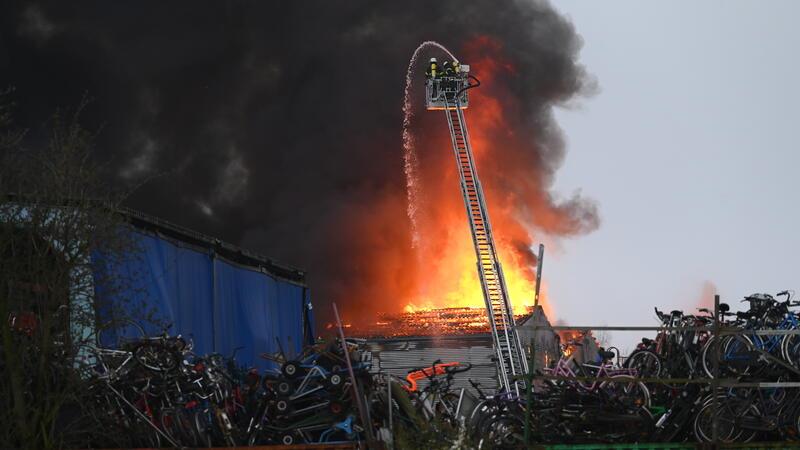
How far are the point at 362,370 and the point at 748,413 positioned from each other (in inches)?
199

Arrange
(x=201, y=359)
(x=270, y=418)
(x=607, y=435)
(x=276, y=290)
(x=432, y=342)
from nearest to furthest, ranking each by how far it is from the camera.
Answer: (x=607, y=435) → (x=270, y=418) → (x=201, y=359) → (x=276, y=290) → (x=432, y=342)

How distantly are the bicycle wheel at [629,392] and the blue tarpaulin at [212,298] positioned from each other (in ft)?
22.9

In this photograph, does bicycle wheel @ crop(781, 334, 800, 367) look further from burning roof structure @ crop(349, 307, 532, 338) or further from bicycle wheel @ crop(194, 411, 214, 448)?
burning roof structure @ crop(349, 307, 532, 338)

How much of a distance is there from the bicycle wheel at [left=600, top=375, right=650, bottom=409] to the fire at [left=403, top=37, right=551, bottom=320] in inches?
1517

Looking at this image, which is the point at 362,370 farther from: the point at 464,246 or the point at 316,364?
the point at 464,246

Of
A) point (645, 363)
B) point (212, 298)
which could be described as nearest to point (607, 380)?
point (645, 363)

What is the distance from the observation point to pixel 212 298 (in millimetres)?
28047

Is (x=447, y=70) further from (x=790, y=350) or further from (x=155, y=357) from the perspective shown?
(x=790, y=350)

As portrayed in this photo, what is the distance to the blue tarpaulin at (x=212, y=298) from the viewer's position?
24.0m

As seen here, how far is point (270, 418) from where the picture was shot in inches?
637

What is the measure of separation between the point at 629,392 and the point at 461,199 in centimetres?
4147

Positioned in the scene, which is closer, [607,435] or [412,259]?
[607,435]

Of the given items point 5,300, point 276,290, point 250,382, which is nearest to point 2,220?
point 5,300

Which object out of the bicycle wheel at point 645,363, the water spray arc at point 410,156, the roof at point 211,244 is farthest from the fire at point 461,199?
the bicycle wheel at point 645,363
